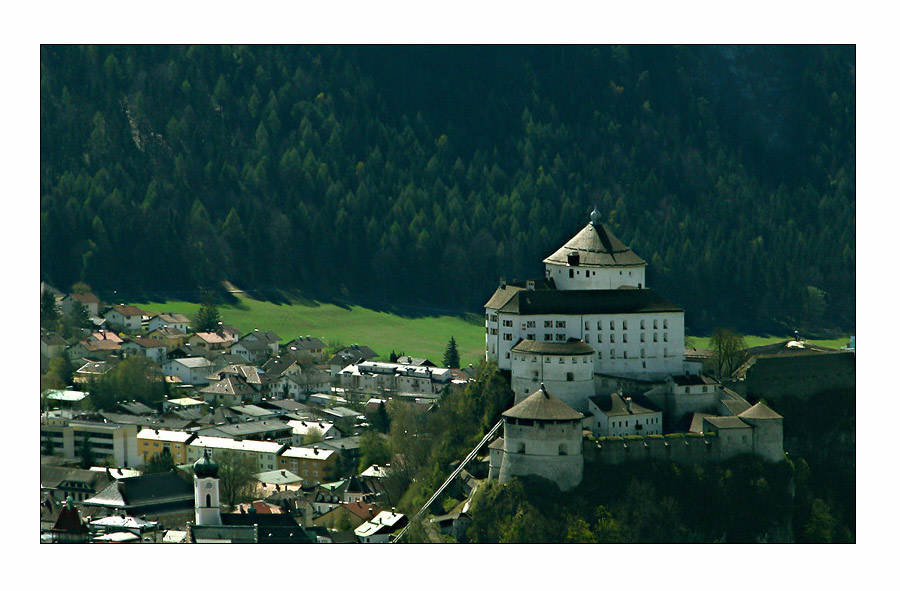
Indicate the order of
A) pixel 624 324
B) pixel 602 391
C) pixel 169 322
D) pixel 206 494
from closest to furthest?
pixel 602 391, pixel 624 324, pixel 206 494, pixel 169 322

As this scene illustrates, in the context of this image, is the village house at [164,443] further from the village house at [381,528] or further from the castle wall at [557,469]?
the castle wall at [557,469]

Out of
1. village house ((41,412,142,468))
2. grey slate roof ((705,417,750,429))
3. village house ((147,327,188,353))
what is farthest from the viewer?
village house ((147,327,188,353))

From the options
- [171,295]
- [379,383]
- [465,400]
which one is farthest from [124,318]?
[465,400]

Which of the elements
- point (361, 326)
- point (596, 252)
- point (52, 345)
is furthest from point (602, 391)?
point (361, 326)

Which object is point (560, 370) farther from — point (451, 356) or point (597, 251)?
point (451, 356)

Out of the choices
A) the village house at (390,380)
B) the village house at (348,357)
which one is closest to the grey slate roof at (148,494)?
the village house at (390,380)

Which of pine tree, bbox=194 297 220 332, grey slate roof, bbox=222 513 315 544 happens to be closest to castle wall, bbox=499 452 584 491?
grey slate roof, bbox=222 513 315 544

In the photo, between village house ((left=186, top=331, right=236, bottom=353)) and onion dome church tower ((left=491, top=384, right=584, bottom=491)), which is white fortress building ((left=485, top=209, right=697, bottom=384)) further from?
village house ((left=186, top=331, right=236, bottom=353))
